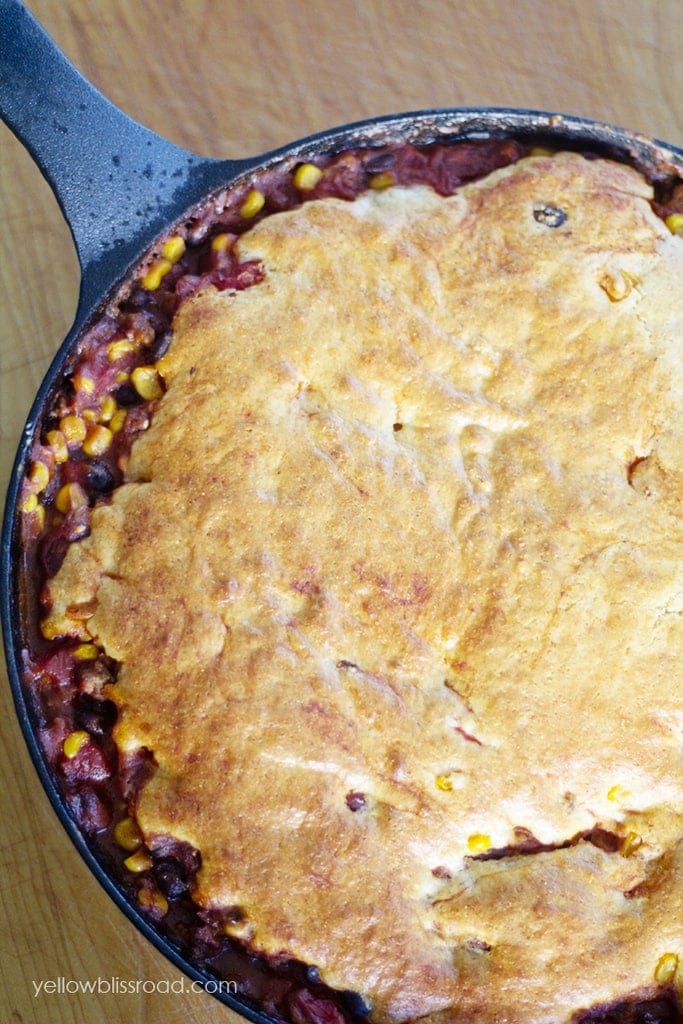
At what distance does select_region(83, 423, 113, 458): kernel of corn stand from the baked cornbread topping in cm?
7

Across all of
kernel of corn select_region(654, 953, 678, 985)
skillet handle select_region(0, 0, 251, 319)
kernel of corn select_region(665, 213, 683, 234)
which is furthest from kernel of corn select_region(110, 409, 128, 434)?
kernel of corn select_region(654, 953, 678, 985)

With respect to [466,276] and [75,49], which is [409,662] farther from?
[75,49]

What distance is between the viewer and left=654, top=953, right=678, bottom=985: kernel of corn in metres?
1.76

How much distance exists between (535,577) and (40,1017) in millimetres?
1569

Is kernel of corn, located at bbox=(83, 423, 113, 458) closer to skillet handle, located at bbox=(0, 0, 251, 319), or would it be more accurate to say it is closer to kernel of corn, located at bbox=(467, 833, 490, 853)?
skillet handle, located at bbox=(0, 0, 251, 319)

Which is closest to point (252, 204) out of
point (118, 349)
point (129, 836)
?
point (118, 349)

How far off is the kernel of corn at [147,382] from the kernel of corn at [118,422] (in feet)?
0.19

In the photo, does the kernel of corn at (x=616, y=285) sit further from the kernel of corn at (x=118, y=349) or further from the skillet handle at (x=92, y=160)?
the kernel of corn at (x=118, y=349)

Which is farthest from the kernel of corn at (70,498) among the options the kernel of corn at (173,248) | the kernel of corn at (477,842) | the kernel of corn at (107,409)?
the kernel of corn at (477,842)

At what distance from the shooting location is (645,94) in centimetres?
262

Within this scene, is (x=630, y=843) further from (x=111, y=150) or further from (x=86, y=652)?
Answer: (x=111, y=150)

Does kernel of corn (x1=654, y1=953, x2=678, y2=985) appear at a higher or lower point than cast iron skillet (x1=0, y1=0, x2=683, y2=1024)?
lower

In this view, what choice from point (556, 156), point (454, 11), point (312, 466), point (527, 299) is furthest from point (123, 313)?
point (454, 11)

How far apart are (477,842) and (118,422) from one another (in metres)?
1.08
